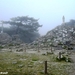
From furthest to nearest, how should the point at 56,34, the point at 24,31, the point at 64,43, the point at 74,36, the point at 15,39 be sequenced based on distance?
the point at 24,31, the point at 15,39, the point at 56,34, the point at 74,36, the point at 64,43

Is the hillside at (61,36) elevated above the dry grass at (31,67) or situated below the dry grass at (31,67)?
above

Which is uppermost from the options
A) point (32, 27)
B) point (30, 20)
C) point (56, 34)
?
point (30, 20)

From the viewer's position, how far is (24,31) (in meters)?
40.0

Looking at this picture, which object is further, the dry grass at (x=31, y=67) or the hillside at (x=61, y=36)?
the hillside at (x=61, y=36)

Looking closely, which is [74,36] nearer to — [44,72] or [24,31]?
[24,31]

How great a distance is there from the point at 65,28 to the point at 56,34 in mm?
3662

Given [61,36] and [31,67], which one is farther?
[61,36]

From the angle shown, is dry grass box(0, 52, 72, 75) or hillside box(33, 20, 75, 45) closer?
dry grass box(0, 52, 72, 75)

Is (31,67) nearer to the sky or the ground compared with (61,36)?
nearer to the ground

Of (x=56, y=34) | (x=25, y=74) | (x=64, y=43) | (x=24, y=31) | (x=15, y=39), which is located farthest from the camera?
(x=24, y=31)

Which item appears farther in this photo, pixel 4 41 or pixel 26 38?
pixel 26 38

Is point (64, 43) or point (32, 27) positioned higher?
point (32, 27)

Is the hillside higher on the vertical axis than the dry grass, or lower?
higher

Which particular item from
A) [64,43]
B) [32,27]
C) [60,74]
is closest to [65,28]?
[64,43]
